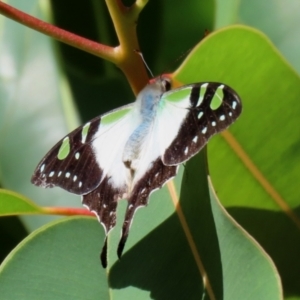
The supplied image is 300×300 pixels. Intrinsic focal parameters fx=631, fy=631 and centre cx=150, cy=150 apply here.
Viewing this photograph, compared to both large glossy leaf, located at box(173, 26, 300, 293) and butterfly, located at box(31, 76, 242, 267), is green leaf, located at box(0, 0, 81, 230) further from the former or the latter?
large glossy leaf, located at box(173, 26, 300, 293)

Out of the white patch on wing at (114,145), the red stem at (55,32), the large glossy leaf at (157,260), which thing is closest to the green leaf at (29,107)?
the white patch on wing at (114,145)

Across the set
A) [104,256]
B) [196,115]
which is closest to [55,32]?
[196,115]

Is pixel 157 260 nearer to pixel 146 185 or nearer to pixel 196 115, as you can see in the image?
pixel 146 185

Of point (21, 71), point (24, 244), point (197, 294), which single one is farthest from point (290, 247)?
point (21, 71)

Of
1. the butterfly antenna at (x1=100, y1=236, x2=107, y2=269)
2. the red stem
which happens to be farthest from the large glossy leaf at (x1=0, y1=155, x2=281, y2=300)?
the red stem

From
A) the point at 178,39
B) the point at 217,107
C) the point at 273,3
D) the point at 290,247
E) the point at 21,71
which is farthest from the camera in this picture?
the point at 21,71

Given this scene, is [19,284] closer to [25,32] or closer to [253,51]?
[253,51]

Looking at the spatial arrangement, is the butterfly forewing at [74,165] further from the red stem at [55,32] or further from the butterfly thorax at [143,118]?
the red stem at [55,32]

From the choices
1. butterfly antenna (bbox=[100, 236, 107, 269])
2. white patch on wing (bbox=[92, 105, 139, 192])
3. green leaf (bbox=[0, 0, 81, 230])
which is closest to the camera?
butterfly antenna (bbox=[100, 236, 107, 269])
